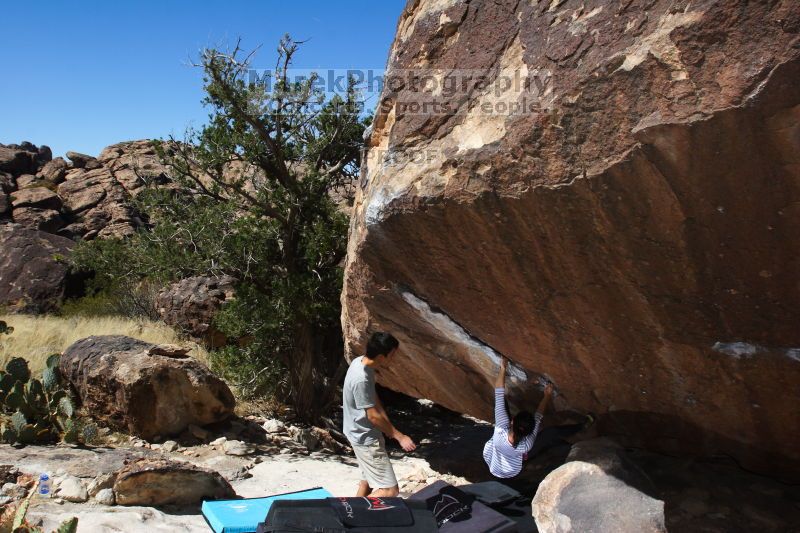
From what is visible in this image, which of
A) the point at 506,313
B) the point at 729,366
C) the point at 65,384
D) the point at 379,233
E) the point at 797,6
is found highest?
the point at 797,6

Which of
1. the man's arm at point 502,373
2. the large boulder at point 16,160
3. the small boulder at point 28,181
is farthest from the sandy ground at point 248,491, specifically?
the large boulder at point 16,160

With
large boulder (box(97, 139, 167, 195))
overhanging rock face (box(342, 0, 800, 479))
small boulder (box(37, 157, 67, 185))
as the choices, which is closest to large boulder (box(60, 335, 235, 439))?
overhanging rock face (box(342, 0, 800, 479))

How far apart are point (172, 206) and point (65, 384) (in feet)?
9.08

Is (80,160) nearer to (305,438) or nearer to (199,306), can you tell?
(199,306)

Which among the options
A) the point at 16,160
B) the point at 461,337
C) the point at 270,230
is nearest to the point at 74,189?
the point at 16,160

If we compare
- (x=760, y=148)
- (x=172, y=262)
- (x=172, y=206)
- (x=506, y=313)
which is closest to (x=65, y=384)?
(x=172, y=262)

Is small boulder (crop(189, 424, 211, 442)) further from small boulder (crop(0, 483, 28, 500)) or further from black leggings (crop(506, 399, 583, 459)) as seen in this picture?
black leggings (crop(506, 399, 583, 459))

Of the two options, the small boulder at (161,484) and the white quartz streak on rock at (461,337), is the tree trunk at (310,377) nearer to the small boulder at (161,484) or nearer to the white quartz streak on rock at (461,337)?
the small boulder at (161,484)

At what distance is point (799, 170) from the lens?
87.0 inches

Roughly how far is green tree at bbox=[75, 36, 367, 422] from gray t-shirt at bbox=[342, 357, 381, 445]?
4.14 meters

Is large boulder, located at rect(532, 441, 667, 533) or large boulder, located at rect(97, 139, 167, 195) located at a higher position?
large boulder, located at rect(97, 139, 167, 195)

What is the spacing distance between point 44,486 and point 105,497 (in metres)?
0.43

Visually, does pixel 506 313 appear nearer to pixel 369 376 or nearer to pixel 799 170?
pixel 369 376

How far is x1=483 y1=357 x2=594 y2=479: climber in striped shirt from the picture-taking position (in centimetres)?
389
